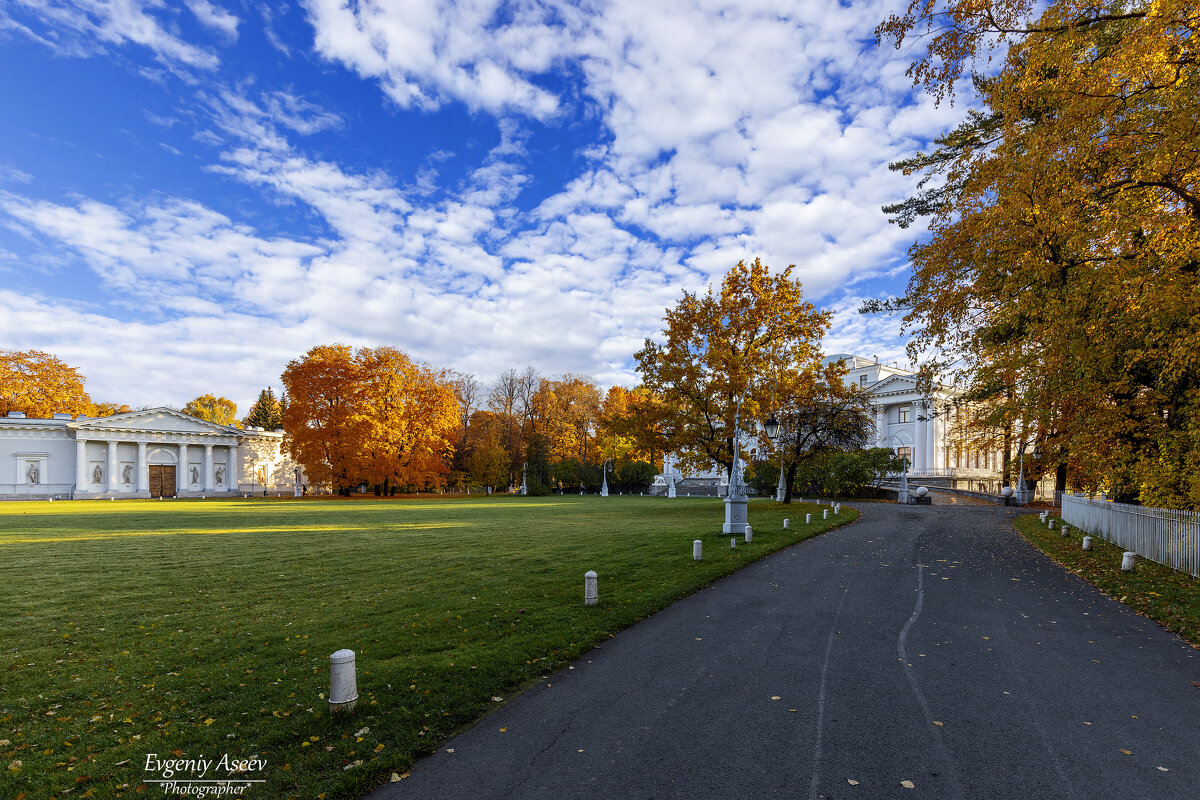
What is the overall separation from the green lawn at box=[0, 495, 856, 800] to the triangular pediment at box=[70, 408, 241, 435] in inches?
2037

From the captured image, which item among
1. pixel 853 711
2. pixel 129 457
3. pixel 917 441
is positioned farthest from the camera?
pixel 917 441

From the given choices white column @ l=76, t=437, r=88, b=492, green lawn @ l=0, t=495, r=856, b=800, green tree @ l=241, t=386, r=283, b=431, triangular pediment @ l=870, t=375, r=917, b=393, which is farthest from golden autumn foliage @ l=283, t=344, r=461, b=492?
triangular pediment @ l=870, t=375, r=917, b=393

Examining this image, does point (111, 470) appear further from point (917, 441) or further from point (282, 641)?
point (917, 441)

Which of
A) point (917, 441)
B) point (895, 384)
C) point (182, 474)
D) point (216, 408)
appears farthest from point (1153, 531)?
point (216, 408)

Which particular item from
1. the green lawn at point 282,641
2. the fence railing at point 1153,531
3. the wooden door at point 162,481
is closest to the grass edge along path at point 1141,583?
the fence railing at point 1153,531

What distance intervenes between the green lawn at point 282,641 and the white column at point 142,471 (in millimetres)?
51507

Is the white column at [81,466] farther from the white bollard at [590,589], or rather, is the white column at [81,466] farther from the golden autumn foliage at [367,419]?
the white bollard at [590,589]

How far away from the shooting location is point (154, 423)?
6000 centimetres

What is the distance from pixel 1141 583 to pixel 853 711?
994 centimetres

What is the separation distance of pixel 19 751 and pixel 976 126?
23158 millimetres

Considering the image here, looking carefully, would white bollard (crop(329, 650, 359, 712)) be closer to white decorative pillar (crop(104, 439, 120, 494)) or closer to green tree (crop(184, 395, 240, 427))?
white decorative pillar (crop(104, 439, 120, 494))

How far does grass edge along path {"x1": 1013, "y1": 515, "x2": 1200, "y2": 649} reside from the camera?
28.1 ft

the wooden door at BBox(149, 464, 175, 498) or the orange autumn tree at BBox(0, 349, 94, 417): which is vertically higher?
the orange autumn tree at BBox(0, 349, 94, 417)

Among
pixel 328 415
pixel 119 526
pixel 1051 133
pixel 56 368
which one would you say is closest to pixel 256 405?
pixel 56 368
